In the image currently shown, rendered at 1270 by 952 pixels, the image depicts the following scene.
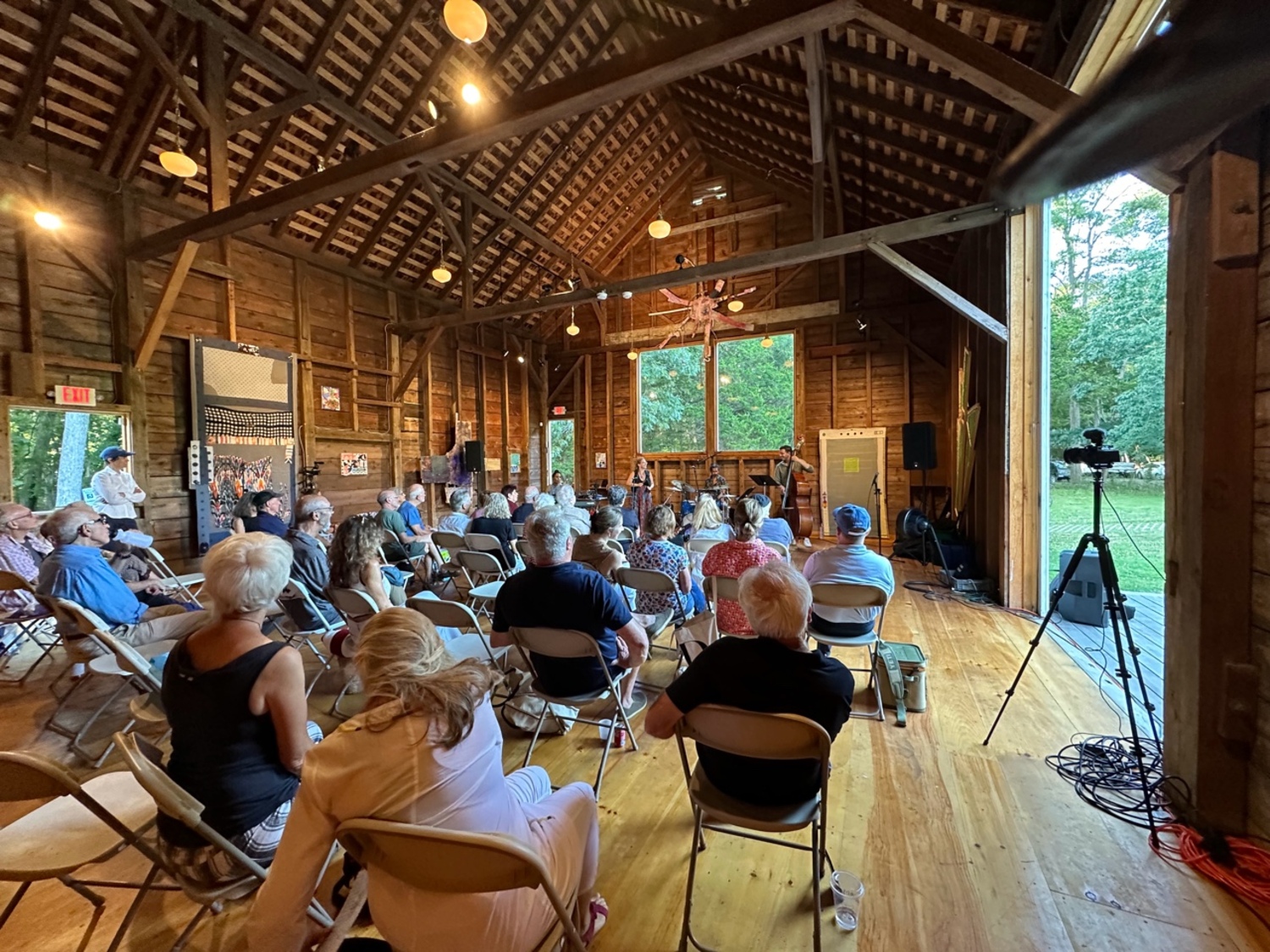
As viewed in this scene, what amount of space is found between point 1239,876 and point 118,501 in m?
8.19

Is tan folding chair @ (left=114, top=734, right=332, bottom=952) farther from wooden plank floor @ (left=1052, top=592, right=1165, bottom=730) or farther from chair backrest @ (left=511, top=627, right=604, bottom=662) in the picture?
wooden plank floor @ (left=1052, top=592, right=1165, bottom=730)

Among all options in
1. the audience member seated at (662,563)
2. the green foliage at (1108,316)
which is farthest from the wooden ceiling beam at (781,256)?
the audience member seated at (662,563)

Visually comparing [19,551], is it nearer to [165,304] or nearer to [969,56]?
[165,304]

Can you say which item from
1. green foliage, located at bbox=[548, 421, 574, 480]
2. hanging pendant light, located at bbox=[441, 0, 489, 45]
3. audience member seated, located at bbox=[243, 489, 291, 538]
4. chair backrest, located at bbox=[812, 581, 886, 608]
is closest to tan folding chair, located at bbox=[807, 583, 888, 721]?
chair backrest, located at bbox=[812, 581, 886, 608]

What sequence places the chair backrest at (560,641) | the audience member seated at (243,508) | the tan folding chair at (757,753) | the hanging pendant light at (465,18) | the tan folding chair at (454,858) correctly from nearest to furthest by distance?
the tan folding chair at (454,858) → the tan folding chair at (757,753) → the chair backrest at (560,641) → the hanging pendant light at (465,18) → the audience member seated at (243,508)

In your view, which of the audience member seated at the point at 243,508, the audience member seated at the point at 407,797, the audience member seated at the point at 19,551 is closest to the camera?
the audience member seated at the point at 407,797

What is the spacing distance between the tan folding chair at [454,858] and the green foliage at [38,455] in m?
6.74

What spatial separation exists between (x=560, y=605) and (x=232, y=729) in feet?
3.88

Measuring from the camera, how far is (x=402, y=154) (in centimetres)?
393

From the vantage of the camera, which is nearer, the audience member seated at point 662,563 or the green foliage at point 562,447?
the audience member seated at point 662,563

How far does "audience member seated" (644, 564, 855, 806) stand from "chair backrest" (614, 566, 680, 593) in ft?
4.93

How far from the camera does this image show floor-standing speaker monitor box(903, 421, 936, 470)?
25.0ft

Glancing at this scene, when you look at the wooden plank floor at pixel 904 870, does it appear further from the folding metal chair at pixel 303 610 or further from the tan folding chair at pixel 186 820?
the folding metal chair at pixel 303 610

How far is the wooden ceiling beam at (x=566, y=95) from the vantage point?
108 inches
